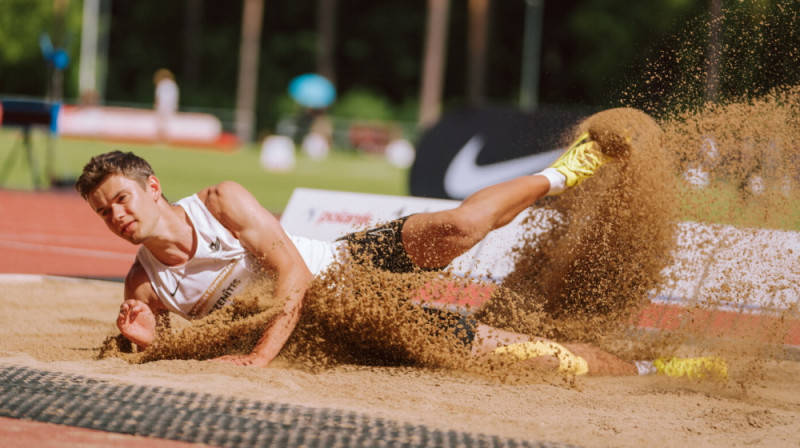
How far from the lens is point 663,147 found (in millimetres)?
5566

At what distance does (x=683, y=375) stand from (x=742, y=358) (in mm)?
374

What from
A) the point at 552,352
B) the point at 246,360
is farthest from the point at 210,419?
the point at 552,352

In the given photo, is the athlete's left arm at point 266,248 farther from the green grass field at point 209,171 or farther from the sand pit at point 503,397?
the green grass field at point 209,171

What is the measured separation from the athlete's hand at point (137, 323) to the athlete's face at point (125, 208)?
363mm

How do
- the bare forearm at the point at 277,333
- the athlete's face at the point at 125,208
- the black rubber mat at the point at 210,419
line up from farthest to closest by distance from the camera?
the bare forearm at the point at 277,333, the athlete's face at the point at 125,208, the black rubber mat at the point at 210,419

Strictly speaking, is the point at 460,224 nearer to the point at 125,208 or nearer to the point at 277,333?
the point at 277,333

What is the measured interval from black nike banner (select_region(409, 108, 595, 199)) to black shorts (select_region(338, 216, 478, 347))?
5.46m

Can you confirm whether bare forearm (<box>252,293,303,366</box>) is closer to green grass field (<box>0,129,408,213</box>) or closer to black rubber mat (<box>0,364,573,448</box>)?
black rubber mat (<box>0,364,573,448</box>)

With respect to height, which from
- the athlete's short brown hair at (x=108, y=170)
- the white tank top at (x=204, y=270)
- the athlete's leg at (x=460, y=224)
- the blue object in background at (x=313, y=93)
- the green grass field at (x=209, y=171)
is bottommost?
the green grass field at (x=209, y=171)

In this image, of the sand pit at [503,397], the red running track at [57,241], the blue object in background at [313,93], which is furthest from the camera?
the blue object in background at [313,93]

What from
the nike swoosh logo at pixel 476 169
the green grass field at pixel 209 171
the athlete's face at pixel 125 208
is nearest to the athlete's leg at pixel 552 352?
the athlete's face at pixel 125 208

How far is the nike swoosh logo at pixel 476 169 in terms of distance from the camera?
1050 cm

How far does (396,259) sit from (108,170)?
142 cm

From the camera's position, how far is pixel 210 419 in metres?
3.63
